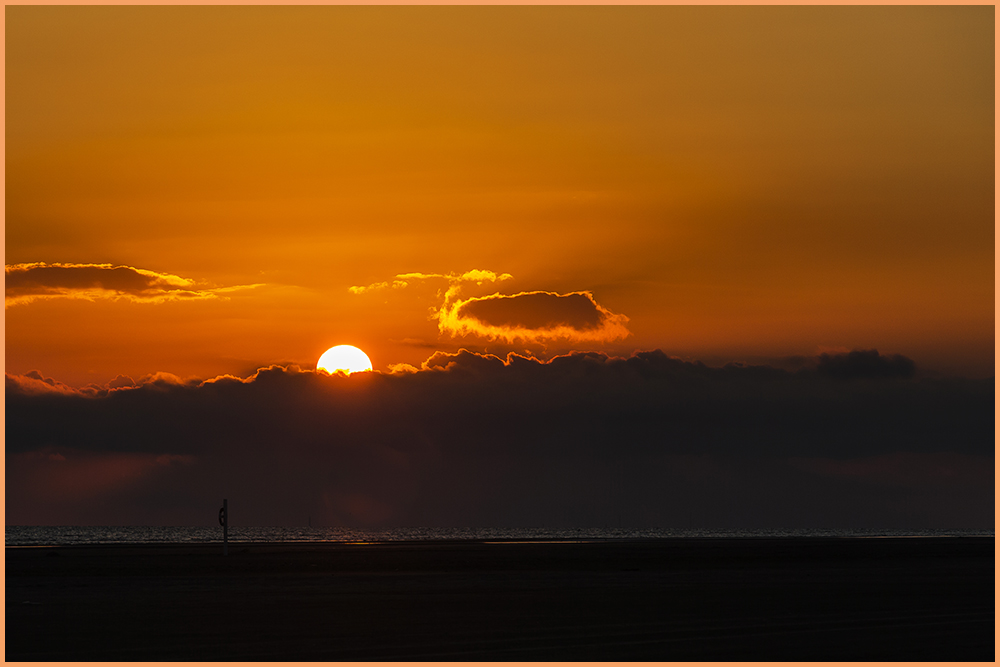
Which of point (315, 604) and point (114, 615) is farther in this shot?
point (315, 604)

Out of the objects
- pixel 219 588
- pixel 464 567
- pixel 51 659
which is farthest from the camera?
pixel 464 567

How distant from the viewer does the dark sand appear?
69.4 ft

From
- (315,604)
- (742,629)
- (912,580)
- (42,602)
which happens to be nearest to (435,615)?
(315,604)

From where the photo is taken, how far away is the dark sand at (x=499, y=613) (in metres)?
21.2

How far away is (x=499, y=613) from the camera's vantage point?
2809 cm

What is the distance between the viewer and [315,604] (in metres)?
30.5

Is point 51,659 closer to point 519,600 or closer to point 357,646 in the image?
point 357,646

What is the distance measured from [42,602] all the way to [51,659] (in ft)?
39.2

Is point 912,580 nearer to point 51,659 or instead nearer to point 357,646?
point 357,646

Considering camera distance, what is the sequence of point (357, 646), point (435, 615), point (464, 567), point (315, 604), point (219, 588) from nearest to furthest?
point (357, 646) < point (435, 615) < point (315, 604) < point (219, 588) < point (464, 567)

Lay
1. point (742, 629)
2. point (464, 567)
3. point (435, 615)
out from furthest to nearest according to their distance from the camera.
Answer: point (464, 567) < point (435, 615) < point (742, 629)

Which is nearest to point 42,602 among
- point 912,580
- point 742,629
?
Answer: point 742,629

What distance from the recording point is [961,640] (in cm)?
2239

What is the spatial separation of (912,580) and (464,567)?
20182 millimetres
